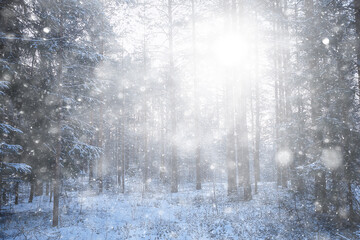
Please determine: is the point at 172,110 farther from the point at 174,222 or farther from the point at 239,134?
the point at 174,222

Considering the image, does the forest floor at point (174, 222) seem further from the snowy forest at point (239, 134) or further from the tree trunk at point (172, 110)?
the tree trunk at point (172, 110)

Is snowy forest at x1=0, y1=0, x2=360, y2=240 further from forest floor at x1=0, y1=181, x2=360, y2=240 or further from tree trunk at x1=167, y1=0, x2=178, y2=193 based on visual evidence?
tree trunk at x1=167, y1=0, x2=178, y2=193

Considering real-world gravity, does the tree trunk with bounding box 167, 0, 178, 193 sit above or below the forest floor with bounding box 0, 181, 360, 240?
above

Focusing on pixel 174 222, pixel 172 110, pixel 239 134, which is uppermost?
pixel 172 110

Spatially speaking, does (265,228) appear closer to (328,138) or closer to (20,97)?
(328,138)

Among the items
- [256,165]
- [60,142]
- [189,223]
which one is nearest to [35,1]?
[60,142]

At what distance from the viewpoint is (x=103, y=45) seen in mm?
16609

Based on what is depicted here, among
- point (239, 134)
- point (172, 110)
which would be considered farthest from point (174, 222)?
point (172, 110)

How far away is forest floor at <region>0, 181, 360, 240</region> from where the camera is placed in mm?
7488

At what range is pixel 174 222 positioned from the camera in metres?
9.14

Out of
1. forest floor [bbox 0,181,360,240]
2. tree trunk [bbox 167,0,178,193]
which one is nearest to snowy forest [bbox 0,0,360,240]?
forest floor [bbox 0,181,360,240]

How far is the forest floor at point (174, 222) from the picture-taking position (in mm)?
7488

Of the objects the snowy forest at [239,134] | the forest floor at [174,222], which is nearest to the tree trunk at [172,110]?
the snowy forest at [239,134]

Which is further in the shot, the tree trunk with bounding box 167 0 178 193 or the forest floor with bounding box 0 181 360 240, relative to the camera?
the tree trunk with bounding box 167 0 178 193
